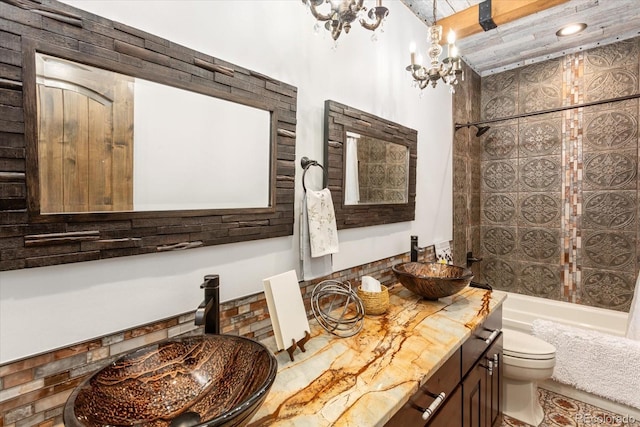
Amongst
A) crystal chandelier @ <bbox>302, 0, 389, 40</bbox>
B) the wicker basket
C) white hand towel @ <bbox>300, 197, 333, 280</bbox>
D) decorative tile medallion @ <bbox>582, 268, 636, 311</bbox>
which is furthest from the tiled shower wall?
crystal chandelier @ <bbox>302, 0, 389, 40</bbox>

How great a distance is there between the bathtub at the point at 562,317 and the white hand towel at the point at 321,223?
207 cm

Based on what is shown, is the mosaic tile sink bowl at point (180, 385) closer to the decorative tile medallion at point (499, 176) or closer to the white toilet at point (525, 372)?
the white toilet at point (525, 372)

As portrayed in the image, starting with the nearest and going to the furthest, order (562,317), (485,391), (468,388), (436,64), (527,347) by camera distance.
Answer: (468,388) < (485,391) < (436,64) < (527,347) < (562,317)

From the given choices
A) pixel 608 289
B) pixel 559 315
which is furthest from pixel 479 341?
pixel 608 289

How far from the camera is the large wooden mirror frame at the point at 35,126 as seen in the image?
75 centimetres

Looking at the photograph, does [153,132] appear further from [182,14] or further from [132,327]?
[132,327]

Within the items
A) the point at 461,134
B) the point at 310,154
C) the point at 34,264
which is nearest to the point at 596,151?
the point at 461,134

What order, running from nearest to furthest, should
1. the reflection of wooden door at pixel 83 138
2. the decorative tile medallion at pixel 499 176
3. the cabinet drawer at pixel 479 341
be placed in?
Result: the reflection of wooden door at pixel 83 138 < the cabinet drawer at pixel 479 341 < the decorative tile medallion at pixel 499 176

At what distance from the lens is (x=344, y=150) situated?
167cm

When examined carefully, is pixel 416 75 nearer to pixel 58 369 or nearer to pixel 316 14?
pixel 316 14

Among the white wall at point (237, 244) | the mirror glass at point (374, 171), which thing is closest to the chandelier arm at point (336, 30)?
the white wall at point (237, 244)

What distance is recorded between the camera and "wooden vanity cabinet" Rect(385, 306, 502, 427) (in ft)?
3.44

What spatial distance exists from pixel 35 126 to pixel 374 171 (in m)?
1.55

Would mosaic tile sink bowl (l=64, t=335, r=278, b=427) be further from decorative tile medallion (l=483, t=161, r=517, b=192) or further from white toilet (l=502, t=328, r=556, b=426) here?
decorative tile medallion (l=483, t=161, r=517, b=192)
